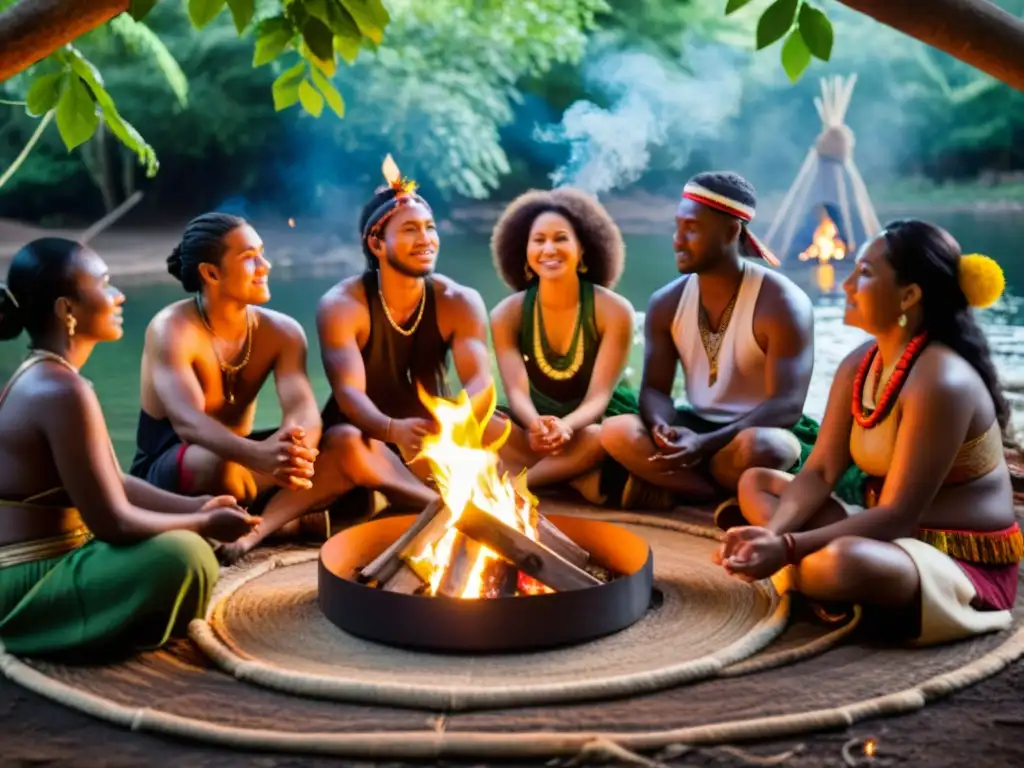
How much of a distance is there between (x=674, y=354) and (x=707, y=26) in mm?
5358

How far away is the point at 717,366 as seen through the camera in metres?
5.54

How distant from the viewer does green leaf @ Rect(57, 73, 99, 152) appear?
3.16 metres

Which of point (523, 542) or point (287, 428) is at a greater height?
point (287, 428)

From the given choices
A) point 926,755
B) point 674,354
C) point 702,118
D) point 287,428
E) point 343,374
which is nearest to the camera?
point 926,755

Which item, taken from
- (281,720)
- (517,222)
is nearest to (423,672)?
(281,720)

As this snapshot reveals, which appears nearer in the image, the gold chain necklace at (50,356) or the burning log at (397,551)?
the gold chain necklace at (50,356)

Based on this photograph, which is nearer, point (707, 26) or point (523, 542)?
point (523, 542)

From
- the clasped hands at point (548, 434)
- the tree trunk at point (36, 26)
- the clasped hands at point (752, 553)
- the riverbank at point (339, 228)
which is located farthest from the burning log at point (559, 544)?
the riverbank at point (339, 228)

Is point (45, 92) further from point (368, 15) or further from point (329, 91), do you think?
point (368, 15)

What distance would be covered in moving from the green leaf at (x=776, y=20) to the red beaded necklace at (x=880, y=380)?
166cm

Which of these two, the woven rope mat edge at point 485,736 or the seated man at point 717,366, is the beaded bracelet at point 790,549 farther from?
the seated man at point 717,366

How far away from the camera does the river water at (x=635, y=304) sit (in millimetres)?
9164

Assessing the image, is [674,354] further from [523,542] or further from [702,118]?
[702,118]

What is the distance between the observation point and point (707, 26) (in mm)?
10102
